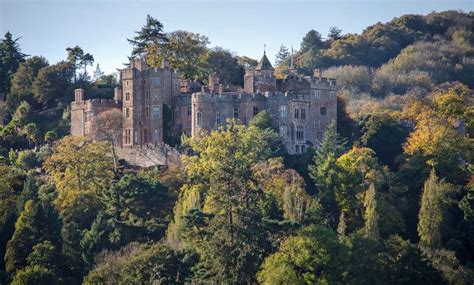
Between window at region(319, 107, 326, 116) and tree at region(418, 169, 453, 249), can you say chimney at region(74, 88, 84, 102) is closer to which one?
window at region(319, 107, 326, 116)

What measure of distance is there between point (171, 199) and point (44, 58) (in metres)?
30.3

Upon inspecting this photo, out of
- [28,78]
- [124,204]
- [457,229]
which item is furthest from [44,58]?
[457,229]

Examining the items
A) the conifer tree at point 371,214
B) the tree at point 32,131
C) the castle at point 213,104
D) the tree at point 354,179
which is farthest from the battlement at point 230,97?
the tree at point 32,131

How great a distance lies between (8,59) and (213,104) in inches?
1198

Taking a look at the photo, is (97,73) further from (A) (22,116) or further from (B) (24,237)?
(B) (24,237)

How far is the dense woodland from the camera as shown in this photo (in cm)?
5478

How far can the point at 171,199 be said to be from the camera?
208 ft

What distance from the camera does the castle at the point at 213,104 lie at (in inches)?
2736

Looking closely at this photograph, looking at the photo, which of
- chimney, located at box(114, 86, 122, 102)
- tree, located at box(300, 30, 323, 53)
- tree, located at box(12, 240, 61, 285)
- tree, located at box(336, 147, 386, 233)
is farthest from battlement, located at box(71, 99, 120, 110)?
tree, located at box(300, 30, 323, 53)

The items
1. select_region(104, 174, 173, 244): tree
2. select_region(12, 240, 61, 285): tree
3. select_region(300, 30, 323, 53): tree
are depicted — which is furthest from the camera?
select_region(300, 30, 323, 53): tree

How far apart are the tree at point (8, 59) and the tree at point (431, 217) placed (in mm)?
44354

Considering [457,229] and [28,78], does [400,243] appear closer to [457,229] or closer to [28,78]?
[457,229]

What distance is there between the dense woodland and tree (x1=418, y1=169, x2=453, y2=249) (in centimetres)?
9

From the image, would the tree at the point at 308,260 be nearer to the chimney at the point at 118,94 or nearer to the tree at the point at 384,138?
the tree at the point at 384,138
